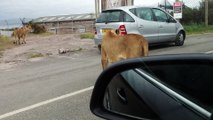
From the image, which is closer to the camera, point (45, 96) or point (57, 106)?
point (57, 106)

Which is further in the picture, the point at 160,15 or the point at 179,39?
the point at 179,39

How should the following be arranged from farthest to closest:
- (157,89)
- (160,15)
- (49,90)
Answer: (160,15), (49,90), (157,89)

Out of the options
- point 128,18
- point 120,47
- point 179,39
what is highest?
point 128,18

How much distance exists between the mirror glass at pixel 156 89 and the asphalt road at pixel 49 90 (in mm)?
2628

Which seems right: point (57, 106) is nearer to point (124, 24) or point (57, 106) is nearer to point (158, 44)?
point (124, 24)

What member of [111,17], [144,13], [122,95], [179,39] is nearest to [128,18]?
[111,17]

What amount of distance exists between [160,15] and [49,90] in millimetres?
9118

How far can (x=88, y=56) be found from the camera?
15125mm

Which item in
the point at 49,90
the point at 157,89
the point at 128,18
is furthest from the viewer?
the point at 128,18

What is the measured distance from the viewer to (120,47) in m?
8.67

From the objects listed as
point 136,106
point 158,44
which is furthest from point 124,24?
point 136,106

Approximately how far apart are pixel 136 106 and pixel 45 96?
573 cm

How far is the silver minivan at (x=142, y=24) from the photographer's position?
49.7 ft

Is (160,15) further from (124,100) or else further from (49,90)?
(124,100)
